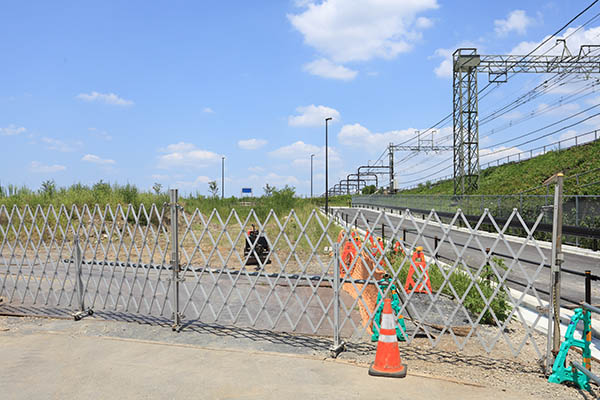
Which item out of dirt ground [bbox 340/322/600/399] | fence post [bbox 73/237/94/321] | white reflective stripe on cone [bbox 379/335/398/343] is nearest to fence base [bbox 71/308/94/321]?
fence post [bbox 73/237/94/321]

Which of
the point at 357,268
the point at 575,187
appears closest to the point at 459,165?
the point at 575,187

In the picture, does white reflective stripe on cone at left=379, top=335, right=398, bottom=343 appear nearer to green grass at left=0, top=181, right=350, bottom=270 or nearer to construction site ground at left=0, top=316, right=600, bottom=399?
construction site ground at left=0, top=316, right=600, bottom=399

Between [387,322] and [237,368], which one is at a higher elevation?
[387,322]

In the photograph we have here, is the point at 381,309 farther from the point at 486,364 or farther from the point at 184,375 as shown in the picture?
the point at 184,375

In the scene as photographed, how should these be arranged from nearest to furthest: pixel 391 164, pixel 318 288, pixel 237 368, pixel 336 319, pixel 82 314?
1. pixel 237 368
2. pixel 336 319
3. pixel 82 314
4. pixel 318 288
5. pixel 391 164

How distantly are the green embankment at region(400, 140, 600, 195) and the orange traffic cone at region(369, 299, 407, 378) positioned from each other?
24.1m

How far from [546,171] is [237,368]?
40325 millimetres

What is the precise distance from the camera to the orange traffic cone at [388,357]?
14.2 feet

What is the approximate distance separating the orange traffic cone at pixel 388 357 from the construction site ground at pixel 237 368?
87 mm

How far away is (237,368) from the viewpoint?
4.59 meters

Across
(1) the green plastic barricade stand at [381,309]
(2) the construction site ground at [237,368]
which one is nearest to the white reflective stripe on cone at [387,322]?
(2) the construction site ground at [237,368]

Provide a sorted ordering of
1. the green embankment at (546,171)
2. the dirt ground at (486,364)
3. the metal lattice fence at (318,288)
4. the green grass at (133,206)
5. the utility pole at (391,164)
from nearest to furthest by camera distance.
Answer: the dirt ground at (486,364), the metal lattice fence at (318,288), the green grass at (133,206), the green embankment at (546,171), the utility pole at (391,164)

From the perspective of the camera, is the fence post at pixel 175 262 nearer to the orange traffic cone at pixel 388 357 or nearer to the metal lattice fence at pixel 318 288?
the metal lattice fence at pixel 318 288

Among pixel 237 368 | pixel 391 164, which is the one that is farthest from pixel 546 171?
pixel 237 368
